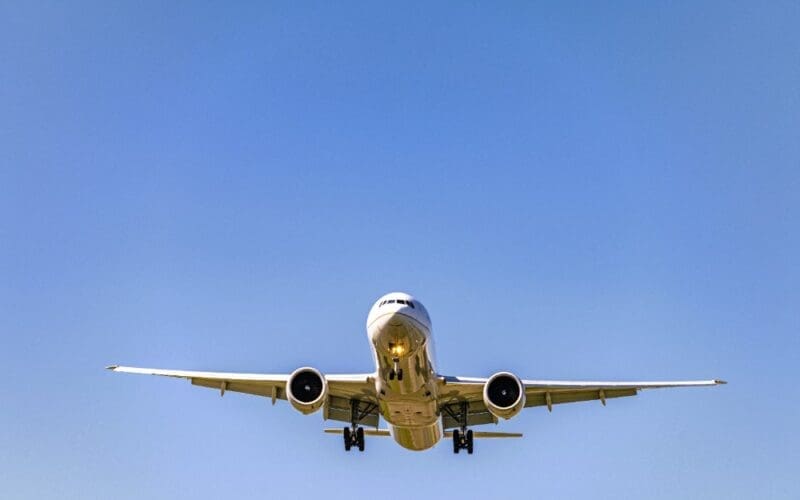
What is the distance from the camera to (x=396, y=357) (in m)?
28.7

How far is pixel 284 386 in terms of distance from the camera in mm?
33125

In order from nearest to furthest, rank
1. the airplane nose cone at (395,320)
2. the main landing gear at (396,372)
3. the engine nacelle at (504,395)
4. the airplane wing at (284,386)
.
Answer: the airplane nose cone at (395,320) < the main landing gear at (396,372) < the engine nacelle at (504,395) < the airplane wing at (284,386)

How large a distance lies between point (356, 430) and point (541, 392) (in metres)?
6.83

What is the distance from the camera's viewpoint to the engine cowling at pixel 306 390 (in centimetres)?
2991

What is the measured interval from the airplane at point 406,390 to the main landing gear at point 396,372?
35 millimetres

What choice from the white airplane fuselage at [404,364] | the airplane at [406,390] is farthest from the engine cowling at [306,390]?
the white airplane fuselage at [404,364]

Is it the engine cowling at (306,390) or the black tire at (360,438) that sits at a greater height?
the engine cowling at (306,390)

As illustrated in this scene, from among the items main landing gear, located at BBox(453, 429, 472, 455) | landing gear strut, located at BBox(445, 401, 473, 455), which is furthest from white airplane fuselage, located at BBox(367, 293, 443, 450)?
main landing gear, located at BBox(453, 429, 472, 455)

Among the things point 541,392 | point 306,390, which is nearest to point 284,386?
point 306,390

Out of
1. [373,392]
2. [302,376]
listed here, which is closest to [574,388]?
[373,392]

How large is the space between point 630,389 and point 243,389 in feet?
45.5

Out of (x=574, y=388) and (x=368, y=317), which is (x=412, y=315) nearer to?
(x=368, y=317)

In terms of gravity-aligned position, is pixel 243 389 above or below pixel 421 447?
above

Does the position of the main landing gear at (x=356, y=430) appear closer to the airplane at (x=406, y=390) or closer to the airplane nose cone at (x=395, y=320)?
the airplane at (x=406, y=390)
